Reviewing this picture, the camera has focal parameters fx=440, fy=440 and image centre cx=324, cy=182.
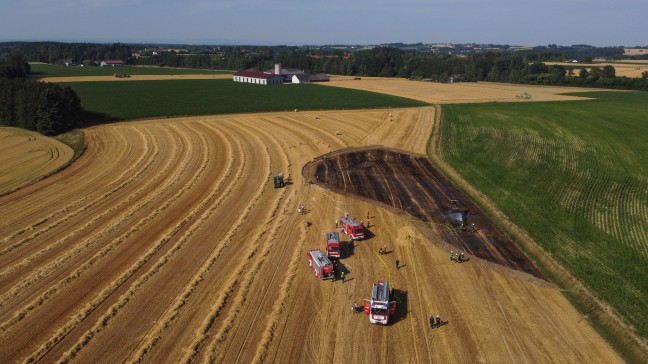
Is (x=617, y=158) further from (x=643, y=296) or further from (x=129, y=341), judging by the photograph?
(x=129, y=341)

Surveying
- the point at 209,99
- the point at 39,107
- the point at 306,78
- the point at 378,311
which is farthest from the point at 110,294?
the point at 306,78

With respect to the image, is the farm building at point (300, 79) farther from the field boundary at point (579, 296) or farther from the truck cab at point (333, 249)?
the truck cab at point (333, 249)

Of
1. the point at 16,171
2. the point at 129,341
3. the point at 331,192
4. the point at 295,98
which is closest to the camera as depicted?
the point at 129,341

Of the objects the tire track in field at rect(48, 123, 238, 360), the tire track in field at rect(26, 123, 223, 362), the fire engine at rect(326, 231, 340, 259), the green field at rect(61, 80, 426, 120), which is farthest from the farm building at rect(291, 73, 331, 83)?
the fire engine at rect(326, 231, 340, 259)

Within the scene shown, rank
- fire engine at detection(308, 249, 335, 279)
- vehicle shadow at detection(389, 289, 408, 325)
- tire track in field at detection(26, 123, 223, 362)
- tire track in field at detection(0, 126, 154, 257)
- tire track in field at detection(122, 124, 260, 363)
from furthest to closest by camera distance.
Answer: tire track in field at detection(0, 126, 154, 257)
fire engine at detection(308, 249, 335, 279)
vehicle shadow at detection(389, 289, 408, 325)
tire track in field at detection(122, 124, 260, 363)
tire track in field at detection(26, 123, 223, 362)

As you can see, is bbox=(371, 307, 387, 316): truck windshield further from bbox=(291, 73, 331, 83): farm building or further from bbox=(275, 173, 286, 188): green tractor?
bbox=(291, 73, 331, 83): farm building

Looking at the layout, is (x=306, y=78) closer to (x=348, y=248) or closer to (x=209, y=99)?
(x=209, y=99)

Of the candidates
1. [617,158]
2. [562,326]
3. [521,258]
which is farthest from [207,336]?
[617,158]

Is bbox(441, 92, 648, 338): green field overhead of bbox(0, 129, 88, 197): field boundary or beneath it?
beneath
